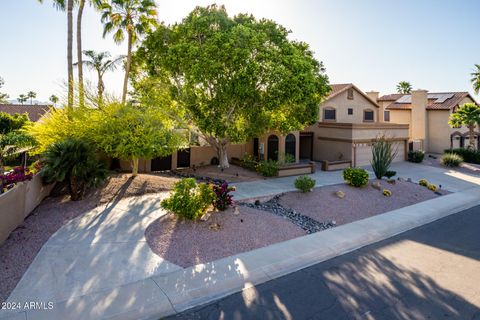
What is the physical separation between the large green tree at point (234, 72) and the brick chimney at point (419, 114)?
860 inches

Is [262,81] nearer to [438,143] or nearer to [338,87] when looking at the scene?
[338,87]

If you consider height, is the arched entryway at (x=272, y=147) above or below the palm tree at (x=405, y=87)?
below

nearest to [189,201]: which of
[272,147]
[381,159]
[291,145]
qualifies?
[381,159]

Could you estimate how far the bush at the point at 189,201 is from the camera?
11211mm

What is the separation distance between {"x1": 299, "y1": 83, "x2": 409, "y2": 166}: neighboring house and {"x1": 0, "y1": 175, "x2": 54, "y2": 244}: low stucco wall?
74.9 feet

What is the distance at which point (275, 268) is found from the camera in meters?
8.86

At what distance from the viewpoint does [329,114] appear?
31.7m

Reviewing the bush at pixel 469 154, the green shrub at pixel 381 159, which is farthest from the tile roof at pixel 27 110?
the bush at pixel 469 154

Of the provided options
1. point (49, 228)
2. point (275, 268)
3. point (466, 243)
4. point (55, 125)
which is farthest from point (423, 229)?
point (55, 125)

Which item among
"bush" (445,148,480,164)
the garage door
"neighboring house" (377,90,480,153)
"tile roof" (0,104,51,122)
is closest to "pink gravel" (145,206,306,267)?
the garage door

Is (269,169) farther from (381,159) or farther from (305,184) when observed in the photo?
(381,159)

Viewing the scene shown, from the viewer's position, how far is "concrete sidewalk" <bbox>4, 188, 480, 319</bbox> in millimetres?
6738

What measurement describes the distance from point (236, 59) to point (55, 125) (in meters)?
10.1

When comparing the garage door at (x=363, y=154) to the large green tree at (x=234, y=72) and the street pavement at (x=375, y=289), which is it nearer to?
the large green tree at (x=234, y=72)
